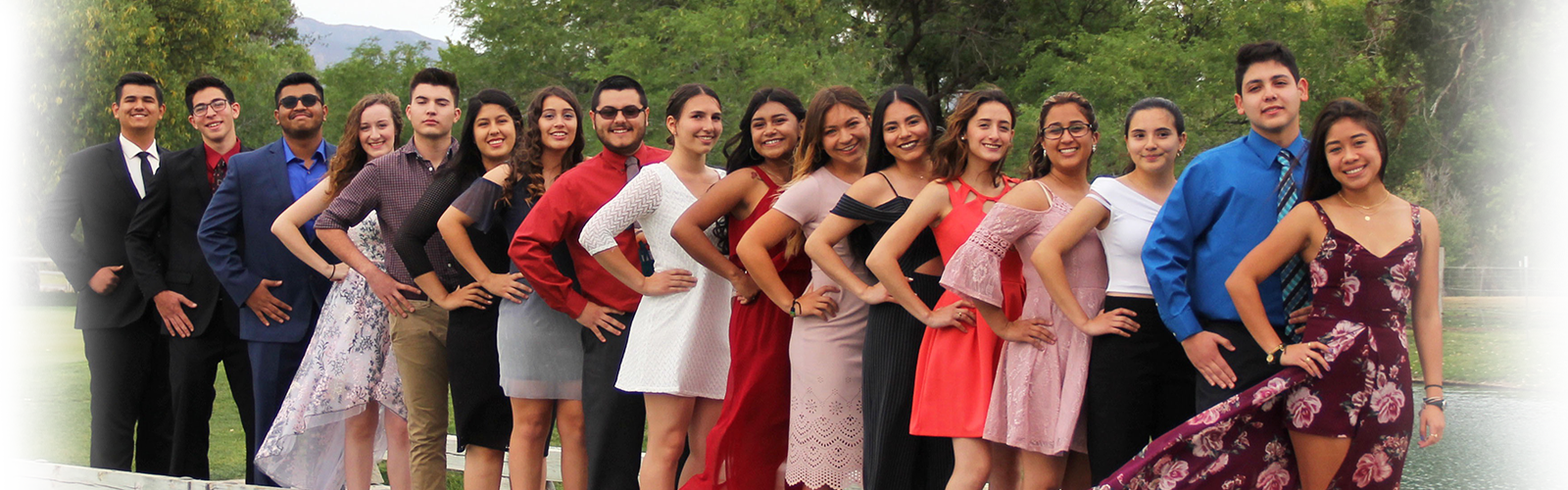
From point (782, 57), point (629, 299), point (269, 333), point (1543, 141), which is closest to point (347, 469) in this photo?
point (269, 333)

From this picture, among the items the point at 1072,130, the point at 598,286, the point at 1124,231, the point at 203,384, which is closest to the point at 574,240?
the point at 598,286

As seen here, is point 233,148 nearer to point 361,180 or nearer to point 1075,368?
point 361,180

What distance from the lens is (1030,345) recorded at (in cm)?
430

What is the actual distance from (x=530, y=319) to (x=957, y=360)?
1652 mm

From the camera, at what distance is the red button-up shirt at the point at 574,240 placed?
15.7ft

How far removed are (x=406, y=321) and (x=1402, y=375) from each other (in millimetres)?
3589

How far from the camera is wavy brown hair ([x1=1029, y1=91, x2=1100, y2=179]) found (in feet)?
14.6

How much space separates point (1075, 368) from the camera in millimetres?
4289

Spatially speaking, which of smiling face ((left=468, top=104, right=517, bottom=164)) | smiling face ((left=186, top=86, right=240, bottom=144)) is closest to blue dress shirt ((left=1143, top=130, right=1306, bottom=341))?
smiling face ((left=468, top=104, right=517, bottom=164))

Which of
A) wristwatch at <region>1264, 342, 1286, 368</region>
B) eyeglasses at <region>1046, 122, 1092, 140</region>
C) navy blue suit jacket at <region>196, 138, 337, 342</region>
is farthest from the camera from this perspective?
navy blue suit jacket at <region>196, 138, 337, 342</region>

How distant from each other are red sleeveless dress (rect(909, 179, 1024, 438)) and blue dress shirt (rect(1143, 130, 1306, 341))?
56 centimetres

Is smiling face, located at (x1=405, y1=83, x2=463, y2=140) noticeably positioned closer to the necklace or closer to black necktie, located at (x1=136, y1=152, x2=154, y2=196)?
black necktie, located at (x1=136, y1=152, x2=154, y2=196)

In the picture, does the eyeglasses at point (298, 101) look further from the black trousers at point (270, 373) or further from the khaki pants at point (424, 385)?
the khaki pants at point (424, 385)

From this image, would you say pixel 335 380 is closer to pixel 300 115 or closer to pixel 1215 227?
pixel 300 115
